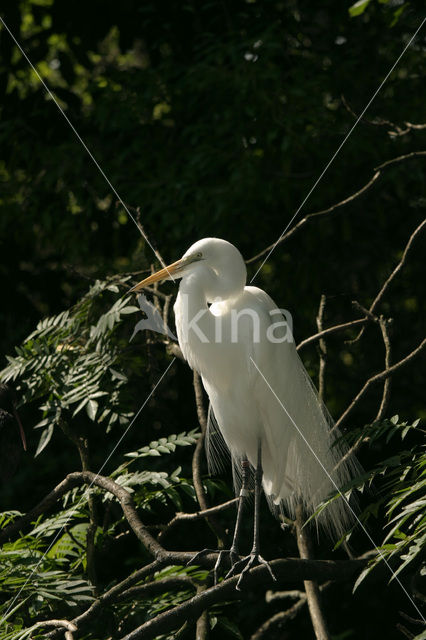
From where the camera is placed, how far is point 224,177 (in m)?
2.66

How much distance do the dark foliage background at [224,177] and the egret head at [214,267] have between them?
800 millimetres

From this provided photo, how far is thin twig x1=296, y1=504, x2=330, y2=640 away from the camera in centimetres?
146

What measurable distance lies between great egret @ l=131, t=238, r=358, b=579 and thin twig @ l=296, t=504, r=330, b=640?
10 centimetres

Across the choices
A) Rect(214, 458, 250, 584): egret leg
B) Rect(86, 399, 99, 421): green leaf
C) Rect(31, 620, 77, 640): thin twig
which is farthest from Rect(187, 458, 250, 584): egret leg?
Rect(86, 399, 99, 421): green leaf

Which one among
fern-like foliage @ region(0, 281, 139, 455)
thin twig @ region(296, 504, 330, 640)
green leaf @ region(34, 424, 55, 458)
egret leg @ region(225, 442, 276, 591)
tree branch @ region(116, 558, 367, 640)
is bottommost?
thin twig @ region(296, 504, 330, 640)

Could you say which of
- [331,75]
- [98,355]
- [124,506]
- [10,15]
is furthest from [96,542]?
[10,15]

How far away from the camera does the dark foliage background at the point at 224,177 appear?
8.29ft

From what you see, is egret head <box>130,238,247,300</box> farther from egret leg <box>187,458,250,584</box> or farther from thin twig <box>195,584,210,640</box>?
thin twig <box>195,584,210,640</box>

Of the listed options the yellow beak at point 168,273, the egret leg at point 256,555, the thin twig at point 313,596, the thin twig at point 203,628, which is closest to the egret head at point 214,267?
the yellow beak at point 168,273

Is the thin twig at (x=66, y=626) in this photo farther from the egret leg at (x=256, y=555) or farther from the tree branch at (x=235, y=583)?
the egret leg at (x=256, y=555)

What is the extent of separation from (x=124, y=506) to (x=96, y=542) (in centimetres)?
31

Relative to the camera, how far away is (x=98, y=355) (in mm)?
1787

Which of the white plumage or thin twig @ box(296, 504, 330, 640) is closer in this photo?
thin twig @ box(296, 504, 330, 640)

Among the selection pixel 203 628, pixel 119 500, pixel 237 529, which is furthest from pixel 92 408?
pixel 203 628
